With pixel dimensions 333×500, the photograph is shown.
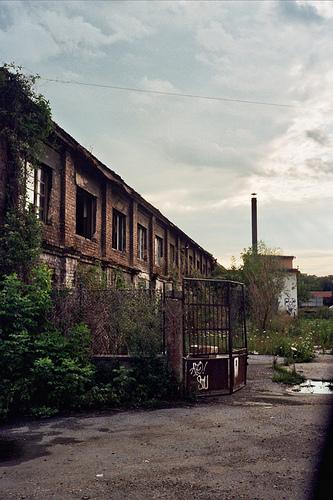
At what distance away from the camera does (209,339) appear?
10.1 metres

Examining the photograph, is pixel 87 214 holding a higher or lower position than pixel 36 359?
higher

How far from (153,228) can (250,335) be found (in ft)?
21.7

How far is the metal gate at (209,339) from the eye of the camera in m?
9.42

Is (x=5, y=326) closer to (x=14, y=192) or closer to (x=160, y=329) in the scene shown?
(x=160, y=329)

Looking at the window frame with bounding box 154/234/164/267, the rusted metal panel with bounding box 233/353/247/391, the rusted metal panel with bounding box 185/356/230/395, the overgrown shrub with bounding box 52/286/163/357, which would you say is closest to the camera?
the rusted metal panel with bounding box 185/356/230/395

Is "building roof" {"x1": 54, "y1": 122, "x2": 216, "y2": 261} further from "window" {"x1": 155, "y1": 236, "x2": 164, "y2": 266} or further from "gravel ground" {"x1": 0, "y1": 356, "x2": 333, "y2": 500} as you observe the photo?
"gravel ground" {"x1": 0, "y1": 356, "x2": 333, "y2": 500}

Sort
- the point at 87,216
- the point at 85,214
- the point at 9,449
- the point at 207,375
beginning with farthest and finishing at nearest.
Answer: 1. the point at 87,216
2. the point at 85,214
3. the point at 207,375
4. the point at 9,449

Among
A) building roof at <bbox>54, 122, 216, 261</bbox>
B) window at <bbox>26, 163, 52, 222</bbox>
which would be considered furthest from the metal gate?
building roof at <bbox>54, 122, 216, 261</bbox>

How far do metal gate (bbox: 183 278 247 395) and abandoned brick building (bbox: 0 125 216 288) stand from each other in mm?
3759

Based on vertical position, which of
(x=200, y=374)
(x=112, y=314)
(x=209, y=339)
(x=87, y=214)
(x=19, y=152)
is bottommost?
(x=200, y=374)

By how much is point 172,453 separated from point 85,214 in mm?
11380

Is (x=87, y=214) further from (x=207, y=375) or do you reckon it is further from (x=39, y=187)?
(x=207, y=375)

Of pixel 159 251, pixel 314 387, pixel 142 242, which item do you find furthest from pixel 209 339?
pixel 159 251

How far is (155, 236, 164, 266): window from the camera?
80.6 feet
